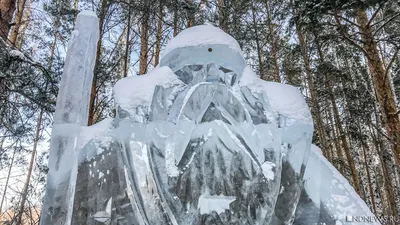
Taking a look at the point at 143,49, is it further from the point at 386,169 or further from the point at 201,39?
the point at 386,169

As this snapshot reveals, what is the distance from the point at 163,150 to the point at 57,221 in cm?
40

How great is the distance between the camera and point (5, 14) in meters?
4.09

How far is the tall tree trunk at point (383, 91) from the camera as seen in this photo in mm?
4168

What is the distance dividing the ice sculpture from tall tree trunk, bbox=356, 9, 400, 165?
379 centimetres

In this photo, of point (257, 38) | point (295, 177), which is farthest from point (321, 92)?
point (295, 177)

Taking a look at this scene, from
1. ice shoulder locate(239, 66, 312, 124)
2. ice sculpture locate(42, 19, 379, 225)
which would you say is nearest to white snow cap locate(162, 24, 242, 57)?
ice sculpture locate(42, 19, 379, 225)

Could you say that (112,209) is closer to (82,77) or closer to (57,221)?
(57,221)

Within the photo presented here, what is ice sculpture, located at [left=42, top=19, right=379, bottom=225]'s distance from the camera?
967 mm

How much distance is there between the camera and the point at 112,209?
0.98m

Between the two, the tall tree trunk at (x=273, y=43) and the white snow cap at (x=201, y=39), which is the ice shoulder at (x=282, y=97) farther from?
the tall tree trunk at (x=273, y=43)

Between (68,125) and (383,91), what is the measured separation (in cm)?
475

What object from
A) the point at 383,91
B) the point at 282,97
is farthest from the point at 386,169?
the point at 282,97

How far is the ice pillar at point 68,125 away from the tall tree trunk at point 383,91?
171 inches

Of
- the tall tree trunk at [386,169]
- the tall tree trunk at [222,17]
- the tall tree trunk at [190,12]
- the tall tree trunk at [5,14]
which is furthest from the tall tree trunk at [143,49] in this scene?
the tall tree trunk at [386,169]
